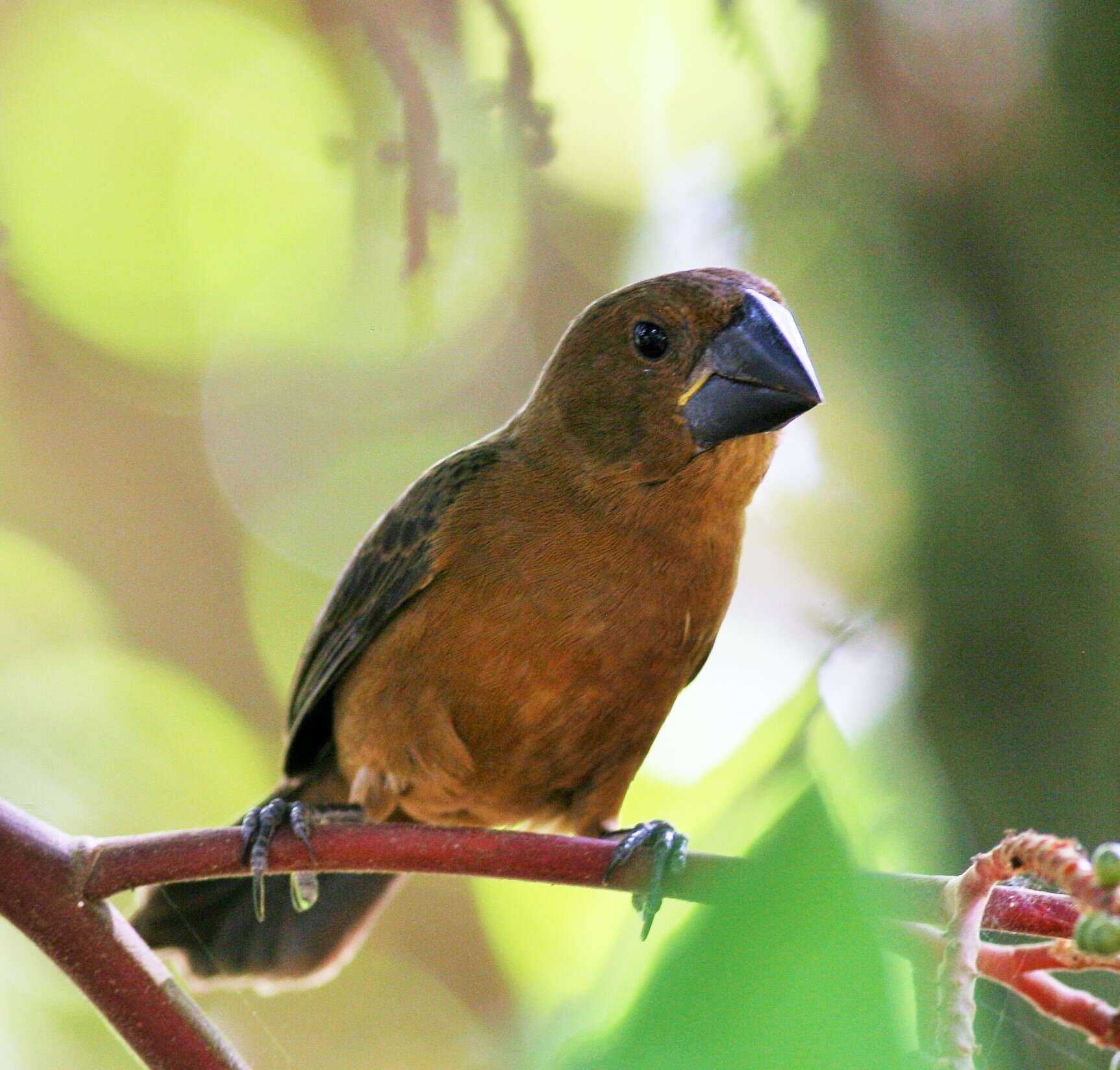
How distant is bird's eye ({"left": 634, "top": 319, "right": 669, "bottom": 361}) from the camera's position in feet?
5.43

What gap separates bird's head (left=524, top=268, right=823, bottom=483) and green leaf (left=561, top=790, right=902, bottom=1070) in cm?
106

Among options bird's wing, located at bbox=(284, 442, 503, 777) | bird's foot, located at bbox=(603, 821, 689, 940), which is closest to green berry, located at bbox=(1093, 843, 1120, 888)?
bird's foot, located at bbox=(603, 821, 689, 940)

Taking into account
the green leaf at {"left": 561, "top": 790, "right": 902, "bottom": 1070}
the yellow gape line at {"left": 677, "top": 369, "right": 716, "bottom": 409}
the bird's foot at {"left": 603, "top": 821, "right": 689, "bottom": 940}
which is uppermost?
the green leaf at {"left": 561, "top": 790, "right": 902, "bottom": 1070}

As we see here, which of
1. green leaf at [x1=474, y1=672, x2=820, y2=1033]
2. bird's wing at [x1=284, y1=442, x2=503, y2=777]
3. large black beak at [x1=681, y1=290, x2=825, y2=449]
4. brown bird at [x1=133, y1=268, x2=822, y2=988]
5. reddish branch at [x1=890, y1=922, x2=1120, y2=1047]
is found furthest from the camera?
bird's wing at [x1=284, y1=442, x2=503, y2=777]

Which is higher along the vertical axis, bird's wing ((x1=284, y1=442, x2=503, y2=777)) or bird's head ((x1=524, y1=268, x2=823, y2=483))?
bird's head ((x1=524, y1=268, x2=823, y2=483))

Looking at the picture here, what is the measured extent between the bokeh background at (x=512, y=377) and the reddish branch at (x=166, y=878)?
0.13 m

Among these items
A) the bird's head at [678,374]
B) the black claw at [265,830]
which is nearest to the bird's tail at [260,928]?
the black claw at [265,830]

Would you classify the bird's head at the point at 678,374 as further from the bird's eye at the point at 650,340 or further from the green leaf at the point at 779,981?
the green leaf at the point at 779,981

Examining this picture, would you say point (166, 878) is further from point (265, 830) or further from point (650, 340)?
point (650, 340)

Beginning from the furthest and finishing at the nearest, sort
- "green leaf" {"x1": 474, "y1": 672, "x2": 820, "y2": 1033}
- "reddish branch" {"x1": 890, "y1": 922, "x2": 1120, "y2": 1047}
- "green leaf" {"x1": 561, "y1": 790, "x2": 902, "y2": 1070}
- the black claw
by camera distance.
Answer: the black claw
"reddish branch" {"x1": 890, "y1": 922, "x2": 1120, "y2": 1047}
"green leaf" {"x1": 474, "y1": 672, "x2": 820, "y2": 1033}
"green leaf" {"x1": 561, "y1": 790, "x2": 902, "y2": 1070}

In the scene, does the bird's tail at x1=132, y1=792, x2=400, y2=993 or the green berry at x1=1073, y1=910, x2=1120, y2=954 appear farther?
the bird's tail at x1=132, y1=792, x2=400, y2=993

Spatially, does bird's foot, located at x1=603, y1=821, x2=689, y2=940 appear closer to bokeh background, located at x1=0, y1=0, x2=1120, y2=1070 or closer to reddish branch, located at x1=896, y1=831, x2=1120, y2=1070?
bokeh background, located at x1=0, y1=0, x2=1120, y2=1070

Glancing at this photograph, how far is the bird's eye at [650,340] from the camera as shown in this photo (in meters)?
1.65

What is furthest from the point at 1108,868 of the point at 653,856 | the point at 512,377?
the point at 512,377
